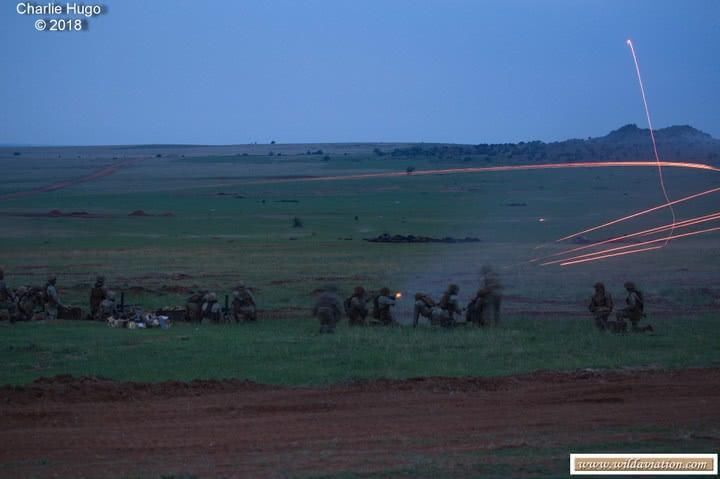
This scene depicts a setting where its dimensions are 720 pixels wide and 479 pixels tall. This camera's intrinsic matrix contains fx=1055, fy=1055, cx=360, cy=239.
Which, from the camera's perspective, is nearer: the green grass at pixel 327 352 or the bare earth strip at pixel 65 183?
the green grass at pixel 327 352

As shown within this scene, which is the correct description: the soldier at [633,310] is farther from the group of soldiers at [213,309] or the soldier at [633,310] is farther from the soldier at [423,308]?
the group of soldiers at [213,309]

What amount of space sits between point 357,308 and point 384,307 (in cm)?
64

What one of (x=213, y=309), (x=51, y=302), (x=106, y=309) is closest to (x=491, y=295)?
(x=213, y=309)

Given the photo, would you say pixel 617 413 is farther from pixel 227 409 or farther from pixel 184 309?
pixel 184 309

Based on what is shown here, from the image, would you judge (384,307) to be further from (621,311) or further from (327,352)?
(621,311)

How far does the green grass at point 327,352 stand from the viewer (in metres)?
18.4


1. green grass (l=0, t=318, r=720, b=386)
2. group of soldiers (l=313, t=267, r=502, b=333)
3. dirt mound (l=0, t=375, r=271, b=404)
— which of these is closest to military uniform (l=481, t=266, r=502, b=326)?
group of soldiers (l=313, t=267, r=502, b=333)

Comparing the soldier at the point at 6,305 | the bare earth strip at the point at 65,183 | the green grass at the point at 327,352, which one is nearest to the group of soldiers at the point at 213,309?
the green grass at the point at 327,352

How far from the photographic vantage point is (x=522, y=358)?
19797 millimetres

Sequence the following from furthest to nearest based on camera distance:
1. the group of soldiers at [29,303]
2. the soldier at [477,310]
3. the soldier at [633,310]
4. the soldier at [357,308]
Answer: the group of soldiers at [29,303], the soldier at [357,308], the soldier at [477,310], the soldier at [633,310]

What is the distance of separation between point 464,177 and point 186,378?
8090cm

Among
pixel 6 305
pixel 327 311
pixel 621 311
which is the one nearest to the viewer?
pixel 327 311

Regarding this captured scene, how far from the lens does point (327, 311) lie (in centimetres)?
2269

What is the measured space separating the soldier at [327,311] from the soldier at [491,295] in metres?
3.52
